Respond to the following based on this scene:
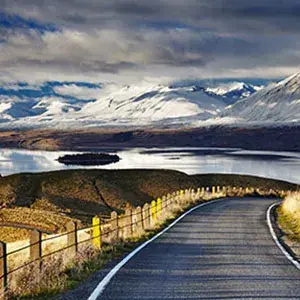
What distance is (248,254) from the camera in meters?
16.9

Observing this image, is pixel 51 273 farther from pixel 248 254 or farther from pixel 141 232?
pixel 141 232

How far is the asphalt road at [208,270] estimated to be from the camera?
11383 millimetres

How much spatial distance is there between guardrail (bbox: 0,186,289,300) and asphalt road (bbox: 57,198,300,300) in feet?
4.19

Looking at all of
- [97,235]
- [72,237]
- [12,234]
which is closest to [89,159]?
[12,234]

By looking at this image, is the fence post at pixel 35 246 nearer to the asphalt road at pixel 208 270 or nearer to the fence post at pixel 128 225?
the asphalt road at pixel 208 270

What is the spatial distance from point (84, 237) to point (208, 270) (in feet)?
30.1

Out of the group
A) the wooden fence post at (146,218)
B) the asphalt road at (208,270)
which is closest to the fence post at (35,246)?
the asphalt road at (208,270)

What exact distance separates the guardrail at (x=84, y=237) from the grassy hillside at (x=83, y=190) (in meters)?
17.5

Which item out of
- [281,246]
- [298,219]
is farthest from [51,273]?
[298,219]

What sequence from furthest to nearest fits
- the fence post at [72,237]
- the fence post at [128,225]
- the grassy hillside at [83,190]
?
the grassy hillside at [83,190] < the fence post at [128,225] < the fence post at [72,237]

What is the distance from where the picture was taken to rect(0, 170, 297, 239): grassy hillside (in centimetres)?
5362

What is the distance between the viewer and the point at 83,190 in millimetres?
72688

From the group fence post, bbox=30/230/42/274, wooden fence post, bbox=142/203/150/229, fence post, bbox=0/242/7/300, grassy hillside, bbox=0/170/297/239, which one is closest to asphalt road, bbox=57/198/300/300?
fence post, bbox=0/242/7/300

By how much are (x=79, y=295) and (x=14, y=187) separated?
5964 cm
